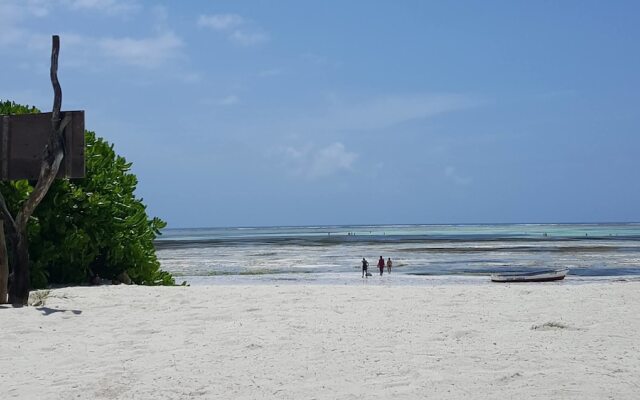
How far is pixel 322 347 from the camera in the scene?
7836mm

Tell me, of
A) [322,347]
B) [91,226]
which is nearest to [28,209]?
[91,226]

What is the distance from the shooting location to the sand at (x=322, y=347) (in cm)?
627

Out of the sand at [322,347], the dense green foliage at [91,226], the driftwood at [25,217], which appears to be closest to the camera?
the sand at [322,347]

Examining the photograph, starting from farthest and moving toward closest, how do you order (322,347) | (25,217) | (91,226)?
(91,226) → (25,217) → (322,347)

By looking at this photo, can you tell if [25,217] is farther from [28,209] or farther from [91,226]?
[91,226]

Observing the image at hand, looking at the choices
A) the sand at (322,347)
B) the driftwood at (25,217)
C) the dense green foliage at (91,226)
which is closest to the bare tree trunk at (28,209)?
the driftwood at (25,217)

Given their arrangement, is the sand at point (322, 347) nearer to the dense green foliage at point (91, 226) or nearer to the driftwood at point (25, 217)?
the driftwood at point (25, 217)

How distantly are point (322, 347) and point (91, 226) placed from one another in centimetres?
845

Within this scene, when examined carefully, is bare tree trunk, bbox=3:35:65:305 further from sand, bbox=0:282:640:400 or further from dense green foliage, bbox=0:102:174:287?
dense green foliage, bbox=0:102:174:287

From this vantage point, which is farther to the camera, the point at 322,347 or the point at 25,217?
the point at 25,217

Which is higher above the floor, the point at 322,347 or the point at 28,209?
the point at 28,209

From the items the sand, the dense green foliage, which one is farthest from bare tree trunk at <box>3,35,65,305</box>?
the dense green foliage

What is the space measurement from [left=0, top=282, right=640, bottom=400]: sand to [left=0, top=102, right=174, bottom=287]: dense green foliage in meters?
2.57

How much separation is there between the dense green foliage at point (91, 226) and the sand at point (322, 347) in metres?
2.57
